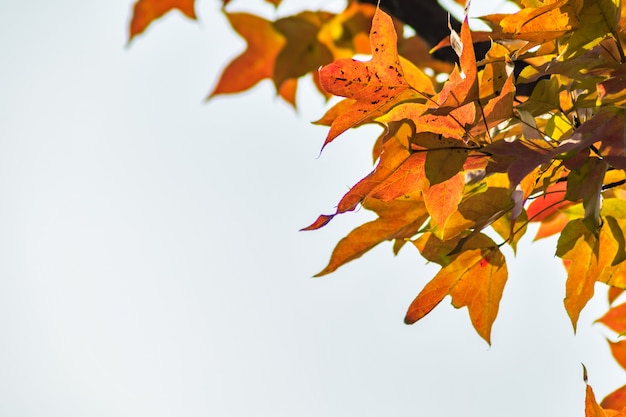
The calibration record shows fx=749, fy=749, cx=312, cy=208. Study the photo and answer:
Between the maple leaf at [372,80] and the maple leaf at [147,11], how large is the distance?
741mm

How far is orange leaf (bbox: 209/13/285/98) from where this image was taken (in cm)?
119

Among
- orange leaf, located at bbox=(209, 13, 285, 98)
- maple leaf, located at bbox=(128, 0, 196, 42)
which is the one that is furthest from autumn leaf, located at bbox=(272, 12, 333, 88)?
maple leaf, located at bbox=(128, 0, 196, 42)

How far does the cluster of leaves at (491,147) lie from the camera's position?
489 mm

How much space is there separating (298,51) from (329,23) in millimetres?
72

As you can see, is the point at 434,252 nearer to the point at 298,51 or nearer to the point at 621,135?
the point at 621,135

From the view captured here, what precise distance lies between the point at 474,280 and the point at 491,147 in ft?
0.63

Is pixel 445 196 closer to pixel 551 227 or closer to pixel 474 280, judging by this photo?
pixel 474 280

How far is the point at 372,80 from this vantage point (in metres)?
0.53

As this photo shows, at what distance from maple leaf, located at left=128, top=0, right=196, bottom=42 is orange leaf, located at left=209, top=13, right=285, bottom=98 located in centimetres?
10

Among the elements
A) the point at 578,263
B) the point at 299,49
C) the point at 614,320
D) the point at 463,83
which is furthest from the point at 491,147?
the point at 299,49

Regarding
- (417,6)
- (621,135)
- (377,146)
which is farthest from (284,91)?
(621,135)

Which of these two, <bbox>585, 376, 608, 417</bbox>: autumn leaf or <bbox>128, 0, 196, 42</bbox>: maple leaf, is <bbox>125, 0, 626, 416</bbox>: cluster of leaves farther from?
<bbox>128, 0, 196, 42</bbox>: maple leaf

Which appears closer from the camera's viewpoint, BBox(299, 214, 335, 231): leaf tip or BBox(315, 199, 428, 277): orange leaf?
BBox(299, 214, 335, 231): leaf tip

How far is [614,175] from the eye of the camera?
0.60 m
